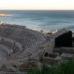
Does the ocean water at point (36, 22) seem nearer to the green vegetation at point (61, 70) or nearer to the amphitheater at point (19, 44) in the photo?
the amphitheater at point (19, 44)

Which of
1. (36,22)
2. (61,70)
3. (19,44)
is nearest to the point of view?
(61,70)

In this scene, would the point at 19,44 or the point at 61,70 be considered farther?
the point at 19,44

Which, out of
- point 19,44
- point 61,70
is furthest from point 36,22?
point 61,70

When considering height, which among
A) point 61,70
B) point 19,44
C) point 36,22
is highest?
point 61,70

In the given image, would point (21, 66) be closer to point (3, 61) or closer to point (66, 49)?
point (3, 61)

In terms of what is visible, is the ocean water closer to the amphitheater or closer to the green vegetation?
the amphitheater

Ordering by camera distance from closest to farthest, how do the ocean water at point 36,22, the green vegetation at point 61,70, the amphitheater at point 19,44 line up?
the green vegetation at point 61,70 → the amphitheater at point 19,44 → the ocean water at point 36,22

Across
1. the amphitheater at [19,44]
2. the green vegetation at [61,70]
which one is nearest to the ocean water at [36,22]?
the amphitheater at [19,44]

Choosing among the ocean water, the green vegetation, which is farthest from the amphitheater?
the green vegetation

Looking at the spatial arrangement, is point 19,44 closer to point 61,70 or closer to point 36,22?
point 61,70

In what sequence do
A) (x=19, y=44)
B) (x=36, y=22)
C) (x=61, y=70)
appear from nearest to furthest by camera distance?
(x=61, y=70), (x=19, y=44), (x=36, y=22)

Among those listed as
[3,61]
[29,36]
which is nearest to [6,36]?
[29,36]

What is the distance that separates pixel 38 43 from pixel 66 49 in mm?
387

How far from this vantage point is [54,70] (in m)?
2.42
